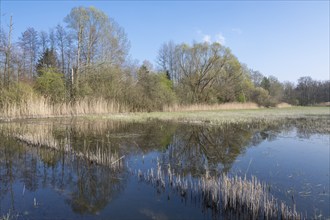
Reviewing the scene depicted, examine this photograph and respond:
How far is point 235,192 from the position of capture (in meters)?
3.68

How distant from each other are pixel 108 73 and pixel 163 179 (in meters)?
18.8

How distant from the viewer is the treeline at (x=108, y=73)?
19.1 meters

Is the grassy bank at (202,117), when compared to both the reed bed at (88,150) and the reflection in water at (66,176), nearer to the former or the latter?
the reed bed at (88,150)

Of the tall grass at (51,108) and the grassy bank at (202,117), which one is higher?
the tall grass at (51,108)

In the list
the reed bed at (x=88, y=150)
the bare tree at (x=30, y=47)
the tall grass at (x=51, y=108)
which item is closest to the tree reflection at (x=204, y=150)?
the reed bed at (x=88, y=150)

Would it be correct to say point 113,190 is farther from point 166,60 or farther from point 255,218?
point 166,60

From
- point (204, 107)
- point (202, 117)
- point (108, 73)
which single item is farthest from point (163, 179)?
point (204, 107)

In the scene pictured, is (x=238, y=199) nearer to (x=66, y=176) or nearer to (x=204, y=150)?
(x=66, y=176)

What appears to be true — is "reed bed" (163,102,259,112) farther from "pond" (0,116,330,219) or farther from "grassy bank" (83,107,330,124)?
"pond" (0,116,330,219)

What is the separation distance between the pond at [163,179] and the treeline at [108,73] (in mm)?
10757

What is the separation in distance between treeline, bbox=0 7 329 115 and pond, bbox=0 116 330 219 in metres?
10.8

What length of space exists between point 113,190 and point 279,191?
2643 mm

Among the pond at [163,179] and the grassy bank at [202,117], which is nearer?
the pond at [163,179]

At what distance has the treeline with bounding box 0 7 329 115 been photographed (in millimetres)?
19062
